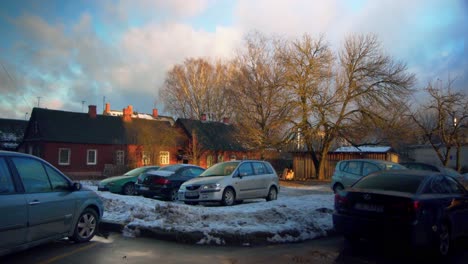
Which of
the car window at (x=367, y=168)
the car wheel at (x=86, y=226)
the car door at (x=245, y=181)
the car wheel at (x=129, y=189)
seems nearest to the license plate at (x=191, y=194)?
the car door at (x=245, y=181)

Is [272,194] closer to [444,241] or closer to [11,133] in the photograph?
[444,241]

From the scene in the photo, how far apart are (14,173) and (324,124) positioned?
26765 mm

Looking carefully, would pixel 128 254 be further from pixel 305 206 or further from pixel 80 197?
pixel 305 206

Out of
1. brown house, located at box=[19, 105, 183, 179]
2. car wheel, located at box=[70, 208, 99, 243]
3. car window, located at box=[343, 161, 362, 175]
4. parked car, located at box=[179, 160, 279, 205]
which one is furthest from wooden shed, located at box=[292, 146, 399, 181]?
car wheel, located at box=[70, 208, 99, 243]

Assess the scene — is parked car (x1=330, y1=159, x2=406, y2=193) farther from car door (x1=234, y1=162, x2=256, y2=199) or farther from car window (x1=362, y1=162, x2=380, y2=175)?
car door (x1=234, y1=162, x2=256, y2=199)

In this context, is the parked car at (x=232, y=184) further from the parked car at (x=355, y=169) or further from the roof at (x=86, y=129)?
the roof at (x=86, y=129)

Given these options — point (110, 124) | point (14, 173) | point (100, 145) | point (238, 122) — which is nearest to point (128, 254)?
point (14, 173)

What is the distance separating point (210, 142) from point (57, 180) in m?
40.9

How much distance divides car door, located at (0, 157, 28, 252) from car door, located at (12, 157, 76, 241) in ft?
0.42

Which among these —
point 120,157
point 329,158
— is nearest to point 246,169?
point 329,158

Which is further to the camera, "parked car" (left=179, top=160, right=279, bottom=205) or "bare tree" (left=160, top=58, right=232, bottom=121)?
"bare tree" (left=160, top=58, right=232, bottom=121)

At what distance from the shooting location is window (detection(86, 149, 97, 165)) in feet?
132

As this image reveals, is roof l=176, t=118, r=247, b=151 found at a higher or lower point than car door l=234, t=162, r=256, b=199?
higher

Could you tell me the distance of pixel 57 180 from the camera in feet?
23.9
